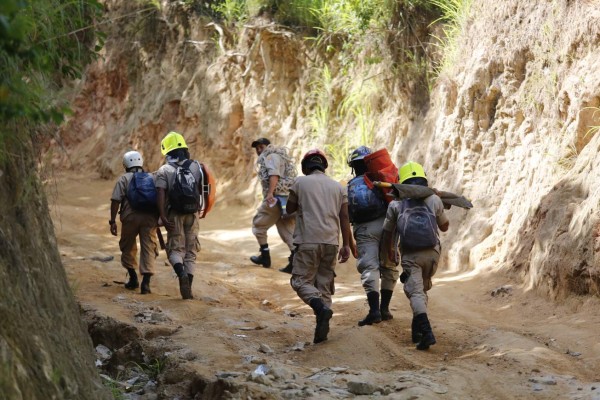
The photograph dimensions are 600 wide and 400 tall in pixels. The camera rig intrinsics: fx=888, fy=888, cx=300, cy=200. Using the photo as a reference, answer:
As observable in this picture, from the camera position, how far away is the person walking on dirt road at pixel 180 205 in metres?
9.21

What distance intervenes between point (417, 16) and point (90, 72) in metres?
10.6

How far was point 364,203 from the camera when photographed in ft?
26.7

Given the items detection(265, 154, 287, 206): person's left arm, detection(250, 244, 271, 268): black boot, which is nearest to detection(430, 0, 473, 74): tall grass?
detection(265, 154, 287, 206): person's left arm

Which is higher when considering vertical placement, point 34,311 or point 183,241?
point 34,311

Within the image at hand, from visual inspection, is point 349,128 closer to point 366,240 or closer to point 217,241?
point 217,241

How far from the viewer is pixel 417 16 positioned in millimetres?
14664

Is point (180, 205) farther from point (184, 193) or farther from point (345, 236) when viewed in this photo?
point (345, 236)

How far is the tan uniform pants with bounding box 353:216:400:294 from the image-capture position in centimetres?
800

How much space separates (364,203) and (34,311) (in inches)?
157

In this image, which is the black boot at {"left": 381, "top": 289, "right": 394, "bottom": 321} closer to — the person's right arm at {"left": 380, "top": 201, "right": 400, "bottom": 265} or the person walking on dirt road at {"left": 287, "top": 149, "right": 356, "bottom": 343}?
the person's right arm at {"left": 380, "top": 201, "right": 400, "bottom": 265}

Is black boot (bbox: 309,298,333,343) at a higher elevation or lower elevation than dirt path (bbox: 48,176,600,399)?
higher

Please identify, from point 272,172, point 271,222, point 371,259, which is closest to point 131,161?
point 272,172

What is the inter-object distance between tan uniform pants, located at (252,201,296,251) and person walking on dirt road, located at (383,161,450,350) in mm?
3994

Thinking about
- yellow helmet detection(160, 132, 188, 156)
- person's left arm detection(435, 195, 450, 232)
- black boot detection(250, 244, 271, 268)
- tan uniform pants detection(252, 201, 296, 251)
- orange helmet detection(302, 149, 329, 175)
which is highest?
yellow helmet detection(160, 132, 188, 156)
